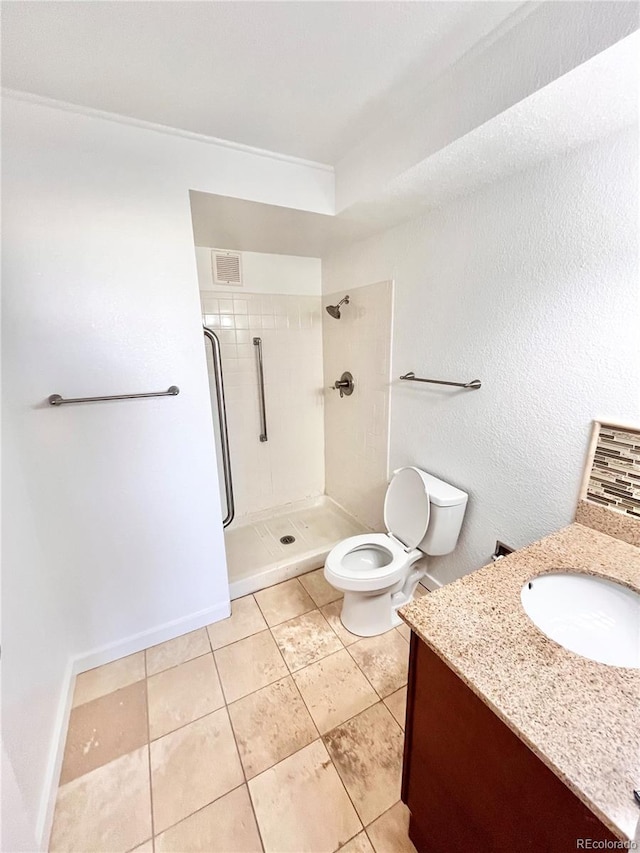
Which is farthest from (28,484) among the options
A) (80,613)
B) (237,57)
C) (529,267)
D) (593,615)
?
(529,267)

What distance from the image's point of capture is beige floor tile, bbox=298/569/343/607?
196 cm

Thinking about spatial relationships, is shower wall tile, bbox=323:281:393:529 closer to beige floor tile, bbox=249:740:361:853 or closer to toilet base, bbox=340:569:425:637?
toilet base, bbox=340:569:425:637

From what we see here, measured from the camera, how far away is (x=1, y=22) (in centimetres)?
87

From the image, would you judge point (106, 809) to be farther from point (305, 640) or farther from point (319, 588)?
point (319, 588)

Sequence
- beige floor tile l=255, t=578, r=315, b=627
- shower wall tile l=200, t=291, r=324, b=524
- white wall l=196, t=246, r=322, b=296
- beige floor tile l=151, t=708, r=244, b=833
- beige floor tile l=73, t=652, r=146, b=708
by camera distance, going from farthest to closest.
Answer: shower wall tile l=200, t=291, r=324, b=524
white wall l=196, t=246, r=322, b=296
beige floor tile l=255, t=578, r=315, b=627
beige floor tile l=73, t=652, r=146, b=708
beige floor tile l=151, t=708, r=244, b=833

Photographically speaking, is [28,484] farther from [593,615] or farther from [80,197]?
[593,615]

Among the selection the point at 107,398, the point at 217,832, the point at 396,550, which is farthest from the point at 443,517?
the point at 107,398

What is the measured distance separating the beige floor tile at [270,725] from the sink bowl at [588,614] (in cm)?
96

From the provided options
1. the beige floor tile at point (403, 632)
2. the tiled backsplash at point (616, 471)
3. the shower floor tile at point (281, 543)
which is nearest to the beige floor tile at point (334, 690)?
the beige floor tile at point (403, 632)

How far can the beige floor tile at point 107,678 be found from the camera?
146 centimetres

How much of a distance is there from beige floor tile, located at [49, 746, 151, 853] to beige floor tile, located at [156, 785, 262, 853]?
83 millimetres

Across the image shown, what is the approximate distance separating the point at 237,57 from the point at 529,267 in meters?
1.16

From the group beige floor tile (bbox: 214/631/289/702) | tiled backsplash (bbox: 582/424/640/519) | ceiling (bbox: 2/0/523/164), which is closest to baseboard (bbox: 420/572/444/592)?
beige floor tile (bbox: 214/631/289/702)

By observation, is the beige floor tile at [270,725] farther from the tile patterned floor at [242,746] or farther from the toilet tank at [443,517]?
the toilet tank at [443,517]
